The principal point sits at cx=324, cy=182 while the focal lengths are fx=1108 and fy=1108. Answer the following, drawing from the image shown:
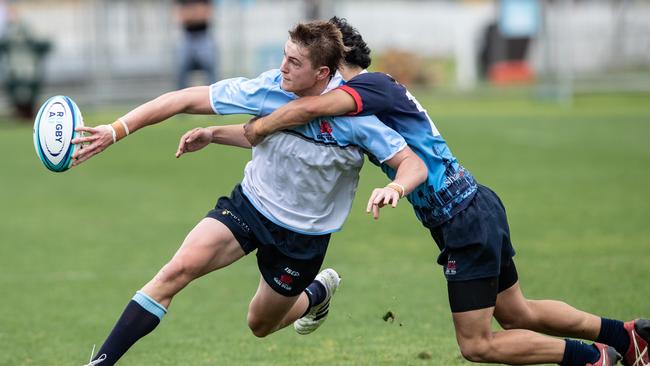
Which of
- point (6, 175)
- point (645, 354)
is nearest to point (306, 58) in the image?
point (645, 354)

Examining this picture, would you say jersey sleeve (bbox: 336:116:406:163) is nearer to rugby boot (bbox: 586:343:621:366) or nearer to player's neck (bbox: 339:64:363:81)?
player's neck (bbox: 339:64:363:81)

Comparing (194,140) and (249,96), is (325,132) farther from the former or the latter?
(194,140)

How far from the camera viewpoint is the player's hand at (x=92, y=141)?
5.58m

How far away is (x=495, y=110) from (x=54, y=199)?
11126 mm

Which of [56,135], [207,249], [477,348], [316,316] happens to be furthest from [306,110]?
[316,316]

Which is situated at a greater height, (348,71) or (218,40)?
(348,71)

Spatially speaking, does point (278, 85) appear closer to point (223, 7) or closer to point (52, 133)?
point (52, 133)

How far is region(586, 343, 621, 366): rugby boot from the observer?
5.76m

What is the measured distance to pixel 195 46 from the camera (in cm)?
2025

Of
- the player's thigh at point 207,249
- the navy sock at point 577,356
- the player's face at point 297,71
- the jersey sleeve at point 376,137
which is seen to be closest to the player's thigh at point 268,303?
the player's thigh at point 207,249

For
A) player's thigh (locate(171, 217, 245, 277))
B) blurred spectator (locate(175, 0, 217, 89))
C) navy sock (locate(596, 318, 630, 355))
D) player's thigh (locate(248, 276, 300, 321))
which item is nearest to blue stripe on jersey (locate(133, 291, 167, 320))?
player's thigh (locate(171, 217, 245, 277))

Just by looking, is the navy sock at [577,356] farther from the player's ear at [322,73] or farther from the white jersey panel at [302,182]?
the player's ear at [322,73]

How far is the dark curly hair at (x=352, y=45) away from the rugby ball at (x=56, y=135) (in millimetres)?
1432

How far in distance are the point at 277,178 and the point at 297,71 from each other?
2.15 ft
